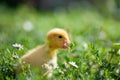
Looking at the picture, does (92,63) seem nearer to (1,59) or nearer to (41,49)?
(41,49)

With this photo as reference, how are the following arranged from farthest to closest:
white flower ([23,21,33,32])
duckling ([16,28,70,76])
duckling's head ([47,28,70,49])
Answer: white flower ([23,21,33,32])
duckling's head ([47,28,70,49])
duckling ([16,28,70,76])

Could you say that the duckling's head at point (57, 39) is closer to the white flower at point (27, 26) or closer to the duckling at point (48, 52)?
the duckling at point (48, 52)

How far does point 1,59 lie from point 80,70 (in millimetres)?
599

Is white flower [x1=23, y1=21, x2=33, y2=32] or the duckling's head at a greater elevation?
white flower [x1=23, y1=21, x2=33, y2=32]

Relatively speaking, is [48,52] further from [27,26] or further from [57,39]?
[27,26]

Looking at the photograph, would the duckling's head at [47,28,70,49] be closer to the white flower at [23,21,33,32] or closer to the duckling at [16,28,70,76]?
the duckling at [16,28,70,76]

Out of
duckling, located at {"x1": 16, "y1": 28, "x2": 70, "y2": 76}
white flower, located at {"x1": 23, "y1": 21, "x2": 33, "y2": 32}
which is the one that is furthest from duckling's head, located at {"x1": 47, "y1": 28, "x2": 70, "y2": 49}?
white flower, located at {"x1": 23, "y1": 21, "x2": 33, "y2": 32}

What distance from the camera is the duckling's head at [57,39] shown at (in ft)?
15.9

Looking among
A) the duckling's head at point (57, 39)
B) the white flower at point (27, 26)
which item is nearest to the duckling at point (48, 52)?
the duckling's head at point (57, 39)

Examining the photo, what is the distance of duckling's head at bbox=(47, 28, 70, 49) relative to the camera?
191 inches

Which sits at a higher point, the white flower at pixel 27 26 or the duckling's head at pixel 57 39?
the white flower at pixel 27 26

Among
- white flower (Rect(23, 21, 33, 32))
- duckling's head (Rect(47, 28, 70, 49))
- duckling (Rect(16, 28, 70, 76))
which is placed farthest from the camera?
white flower (Rect(23, 21, 33, 32))

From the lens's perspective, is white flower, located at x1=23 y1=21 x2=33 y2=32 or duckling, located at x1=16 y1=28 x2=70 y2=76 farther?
white flower, located at x1=23 y1=21 x2=33 y2=32

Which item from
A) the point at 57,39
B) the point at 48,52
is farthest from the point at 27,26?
the point at 48,52
